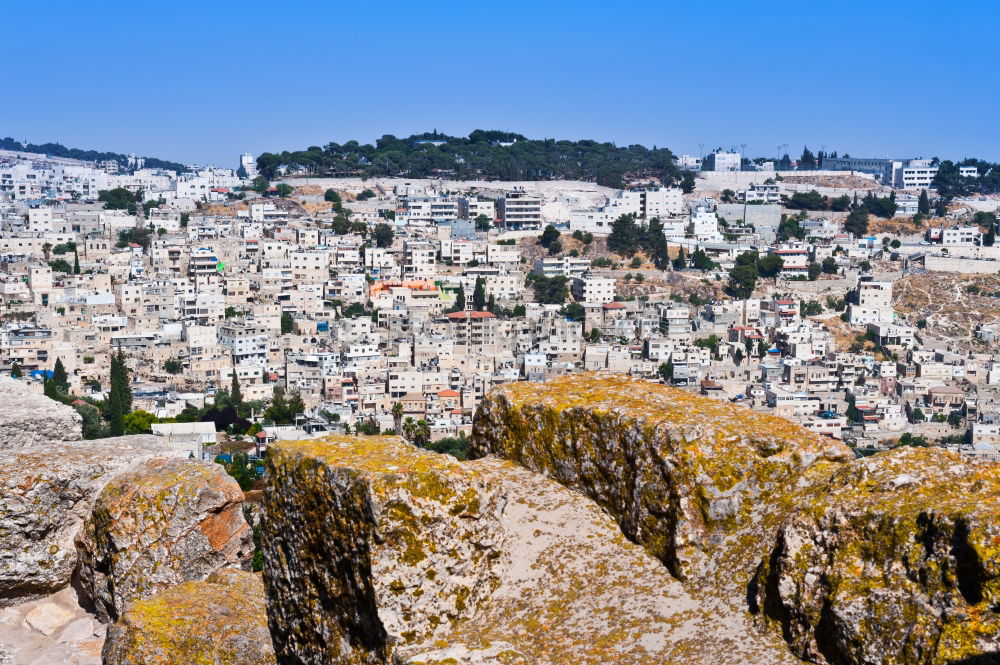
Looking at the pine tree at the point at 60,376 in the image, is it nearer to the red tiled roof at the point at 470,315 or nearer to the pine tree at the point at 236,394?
the pine tree at the point at 236,394

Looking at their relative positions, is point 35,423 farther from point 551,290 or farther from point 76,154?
point 76,154

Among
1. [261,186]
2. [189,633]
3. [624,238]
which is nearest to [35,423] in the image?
[189,633]

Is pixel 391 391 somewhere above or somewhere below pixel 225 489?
below

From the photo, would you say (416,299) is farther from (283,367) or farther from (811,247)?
(811,247)

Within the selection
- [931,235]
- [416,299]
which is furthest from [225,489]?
[931,235]

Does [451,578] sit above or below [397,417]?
above

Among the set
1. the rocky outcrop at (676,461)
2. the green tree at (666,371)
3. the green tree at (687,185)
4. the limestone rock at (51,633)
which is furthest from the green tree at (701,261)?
the rocky outcrop at (676,461)

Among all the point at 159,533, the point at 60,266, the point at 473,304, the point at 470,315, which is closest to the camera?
the point at 159,533

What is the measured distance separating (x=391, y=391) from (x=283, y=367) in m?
4.06

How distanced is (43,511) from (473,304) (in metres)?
38.1

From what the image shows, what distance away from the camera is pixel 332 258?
157 feet

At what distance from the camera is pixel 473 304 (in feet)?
141

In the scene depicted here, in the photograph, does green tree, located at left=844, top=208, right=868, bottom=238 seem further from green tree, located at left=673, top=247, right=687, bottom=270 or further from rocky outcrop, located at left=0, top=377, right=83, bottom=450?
rocky outcrop, located at left=0, top=377, right=83, bottom=450

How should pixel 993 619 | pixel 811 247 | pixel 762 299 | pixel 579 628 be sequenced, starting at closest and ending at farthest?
pixel 993 619 → pixel 579 628 → pixel 762 299 → pixel 811 247
